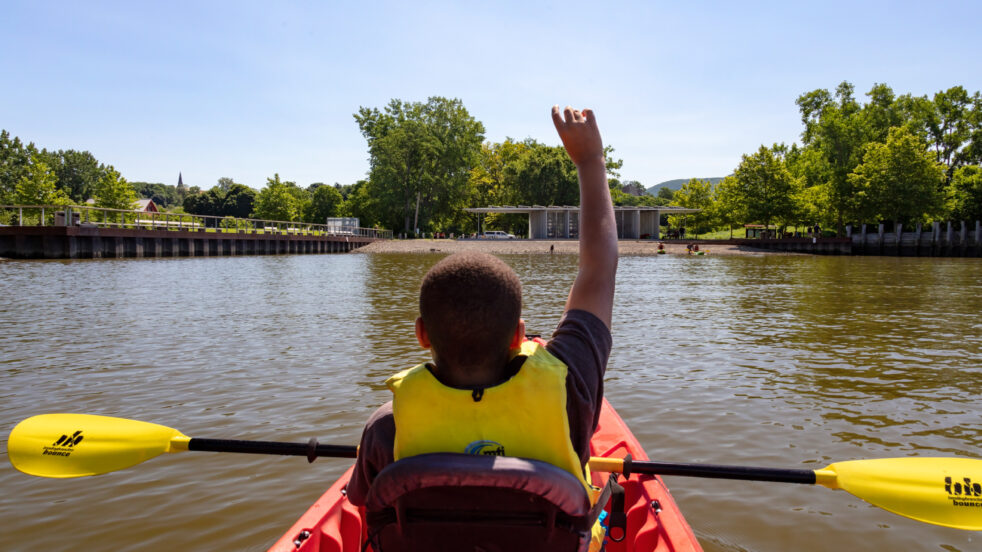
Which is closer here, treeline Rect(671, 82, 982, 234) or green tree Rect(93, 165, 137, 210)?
treeline Rect(671, 82, 982, 234)

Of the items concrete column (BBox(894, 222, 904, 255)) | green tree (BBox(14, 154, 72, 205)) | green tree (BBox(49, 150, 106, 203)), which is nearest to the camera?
concrete column (BBox(894, 222, 904, 255))

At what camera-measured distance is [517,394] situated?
5.29ft

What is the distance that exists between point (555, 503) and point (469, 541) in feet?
0.86

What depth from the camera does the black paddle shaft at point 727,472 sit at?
2.95 metres

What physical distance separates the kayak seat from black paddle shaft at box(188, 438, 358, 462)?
1.43 metres

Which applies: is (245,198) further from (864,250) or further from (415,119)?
(864,250)

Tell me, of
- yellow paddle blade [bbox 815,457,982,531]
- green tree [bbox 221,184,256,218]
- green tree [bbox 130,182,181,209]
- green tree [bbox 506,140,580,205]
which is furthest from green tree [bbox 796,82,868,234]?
green tree [bbox 130,182,181,209]

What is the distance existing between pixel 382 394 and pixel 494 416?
6.11 metres

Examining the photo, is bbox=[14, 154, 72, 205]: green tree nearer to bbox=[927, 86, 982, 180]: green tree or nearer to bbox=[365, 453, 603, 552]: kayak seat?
bbox=[365, 453, 603, 552]: kayak seat

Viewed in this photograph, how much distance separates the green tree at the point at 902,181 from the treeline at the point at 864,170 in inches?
2.9

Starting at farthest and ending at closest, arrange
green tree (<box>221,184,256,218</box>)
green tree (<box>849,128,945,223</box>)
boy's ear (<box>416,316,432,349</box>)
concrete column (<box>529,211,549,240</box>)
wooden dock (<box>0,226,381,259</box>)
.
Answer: green tree (<box>221,184,256,218</box>), concrete column (<box>529,211,549,240</box>), green tree (<box>849,128,945,223</box>), wooden dock (<box>0,226,381,259</box>), boy's ear (<box>416,316,432,349</box>)

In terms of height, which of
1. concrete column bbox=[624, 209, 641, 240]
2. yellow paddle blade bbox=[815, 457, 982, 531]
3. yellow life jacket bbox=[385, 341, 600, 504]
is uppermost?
concrete column bbox=[624, 209, 641, 240]

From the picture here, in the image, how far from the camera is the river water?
440 centimetres

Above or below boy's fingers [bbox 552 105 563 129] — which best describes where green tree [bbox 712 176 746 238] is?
above
